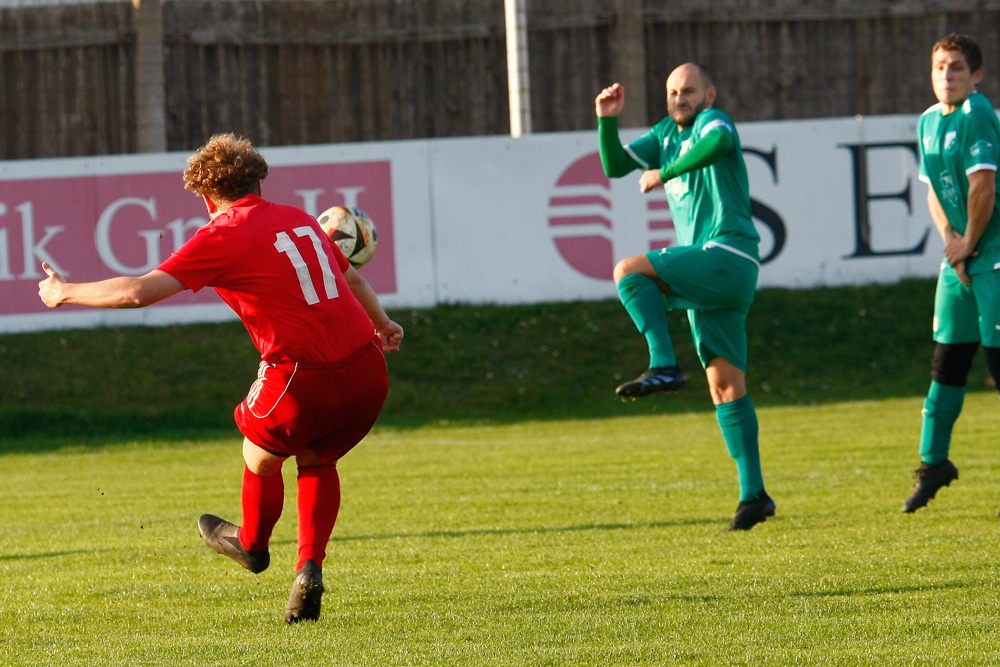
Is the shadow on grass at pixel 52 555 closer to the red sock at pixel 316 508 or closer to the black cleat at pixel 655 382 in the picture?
the red sock at pixel 316 508

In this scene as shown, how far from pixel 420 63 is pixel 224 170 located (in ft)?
51.5

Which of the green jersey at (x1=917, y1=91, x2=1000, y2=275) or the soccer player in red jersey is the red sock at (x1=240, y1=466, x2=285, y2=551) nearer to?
the soccer player in red jersey

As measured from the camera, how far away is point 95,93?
62.6 feet

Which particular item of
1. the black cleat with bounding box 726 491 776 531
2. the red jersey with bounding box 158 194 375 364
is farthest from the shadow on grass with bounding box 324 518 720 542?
the red jersey with bounding box 158 194 375 364

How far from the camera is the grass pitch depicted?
4.14m

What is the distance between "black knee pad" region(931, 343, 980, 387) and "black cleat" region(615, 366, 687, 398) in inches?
61.5

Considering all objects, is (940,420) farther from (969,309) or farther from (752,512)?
(752,512)

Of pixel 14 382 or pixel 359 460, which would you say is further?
pixel 14 382

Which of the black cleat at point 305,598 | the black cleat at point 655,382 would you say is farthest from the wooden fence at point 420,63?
the black cleat at point 305,598

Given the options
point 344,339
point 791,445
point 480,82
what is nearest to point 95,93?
point 480,82

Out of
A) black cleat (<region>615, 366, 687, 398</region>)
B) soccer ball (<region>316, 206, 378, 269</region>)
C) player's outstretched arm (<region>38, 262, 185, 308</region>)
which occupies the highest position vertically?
soccer ball (<region>316, 206, 378, 269</region>)

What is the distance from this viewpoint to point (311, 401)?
4422 mm

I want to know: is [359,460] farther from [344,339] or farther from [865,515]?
[344,339]

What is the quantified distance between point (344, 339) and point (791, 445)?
6313 millimetres
